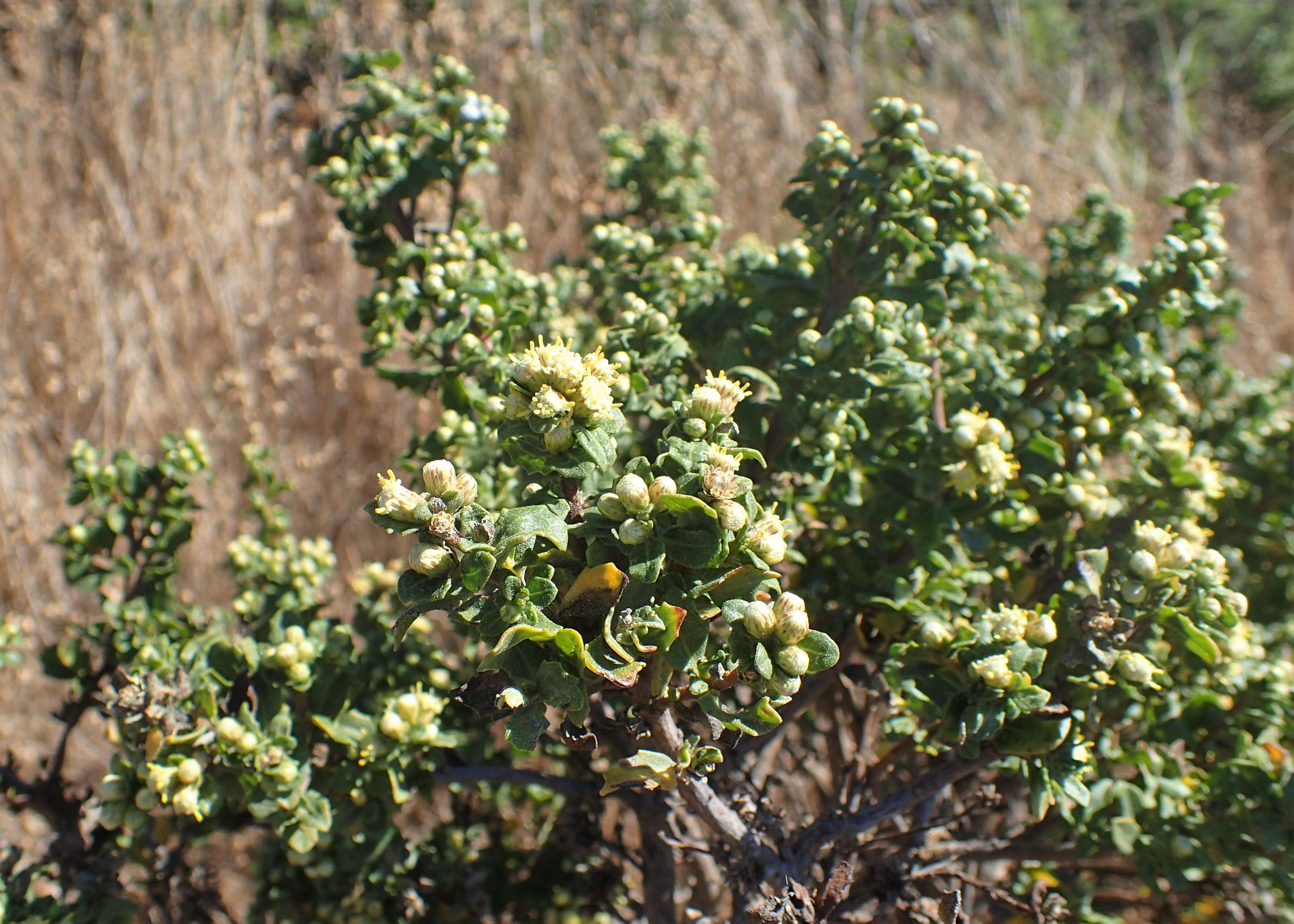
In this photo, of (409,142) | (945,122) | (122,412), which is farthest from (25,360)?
(945,122)

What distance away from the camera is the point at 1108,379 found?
6.29 feet

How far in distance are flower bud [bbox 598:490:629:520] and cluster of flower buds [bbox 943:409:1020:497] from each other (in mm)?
755

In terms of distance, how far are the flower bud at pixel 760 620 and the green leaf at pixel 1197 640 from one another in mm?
732

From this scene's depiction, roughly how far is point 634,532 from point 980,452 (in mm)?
777

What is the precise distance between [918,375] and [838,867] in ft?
2.76

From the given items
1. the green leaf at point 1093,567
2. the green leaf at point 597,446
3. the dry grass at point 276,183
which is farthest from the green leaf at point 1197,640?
the dry grass at point 276,183

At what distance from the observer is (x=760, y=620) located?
134cm

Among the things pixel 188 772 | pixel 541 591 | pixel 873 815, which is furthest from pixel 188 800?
pixel 873 815

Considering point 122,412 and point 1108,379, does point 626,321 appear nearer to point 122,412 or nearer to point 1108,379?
point 1108,379

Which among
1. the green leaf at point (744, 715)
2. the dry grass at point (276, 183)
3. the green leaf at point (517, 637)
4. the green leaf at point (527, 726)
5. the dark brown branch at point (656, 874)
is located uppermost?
the dry grass at point (276, 183)

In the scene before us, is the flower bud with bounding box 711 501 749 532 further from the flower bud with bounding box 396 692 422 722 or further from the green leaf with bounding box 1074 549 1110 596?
the flower bud with bounding box 396 692 422 722

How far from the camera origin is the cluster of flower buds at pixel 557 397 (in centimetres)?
133

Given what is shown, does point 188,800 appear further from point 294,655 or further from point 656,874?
point 656,874

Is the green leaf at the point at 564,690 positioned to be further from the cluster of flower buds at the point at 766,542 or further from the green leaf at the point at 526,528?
the cluster of flower buds at the point at 766,542
